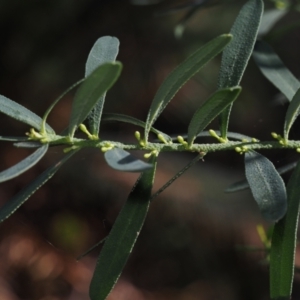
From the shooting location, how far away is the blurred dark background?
168 cm

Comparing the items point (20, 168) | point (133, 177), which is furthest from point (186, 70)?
point (133, 177)

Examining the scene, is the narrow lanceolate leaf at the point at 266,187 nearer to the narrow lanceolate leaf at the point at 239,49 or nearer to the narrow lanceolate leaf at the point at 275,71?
the narrow lanceolate leaf at the point at 239,49

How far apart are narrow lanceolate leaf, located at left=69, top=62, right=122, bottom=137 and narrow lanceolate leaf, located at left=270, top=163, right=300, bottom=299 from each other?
0.17 meters

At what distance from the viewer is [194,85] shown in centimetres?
174

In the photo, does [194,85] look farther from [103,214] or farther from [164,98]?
[164,98]

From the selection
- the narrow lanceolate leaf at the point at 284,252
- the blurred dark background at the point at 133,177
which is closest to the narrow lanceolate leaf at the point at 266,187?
the narrow lanceolate leaf at the point at 284,252

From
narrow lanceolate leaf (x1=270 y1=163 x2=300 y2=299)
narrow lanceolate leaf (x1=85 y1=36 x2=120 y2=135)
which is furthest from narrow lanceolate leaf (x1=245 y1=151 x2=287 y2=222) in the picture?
narrow lanceolate leaf (x1=85 y1=36 x2=120 y2=135)

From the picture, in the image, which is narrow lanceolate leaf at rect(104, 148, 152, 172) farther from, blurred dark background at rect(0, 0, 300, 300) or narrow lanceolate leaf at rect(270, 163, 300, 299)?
blurred dark background at rect(0, 0, 300, 300)

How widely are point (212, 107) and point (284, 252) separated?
0.12m

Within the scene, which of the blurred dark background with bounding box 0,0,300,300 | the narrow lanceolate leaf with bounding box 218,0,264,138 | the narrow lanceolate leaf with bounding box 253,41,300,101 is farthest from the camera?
the blurred dark background with bounding box 0,0,300,300

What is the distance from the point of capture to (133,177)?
186 centimetres

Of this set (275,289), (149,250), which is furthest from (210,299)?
(275,289)

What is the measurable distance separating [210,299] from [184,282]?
0.11m

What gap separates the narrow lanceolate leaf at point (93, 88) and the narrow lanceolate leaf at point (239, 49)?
13 cm
